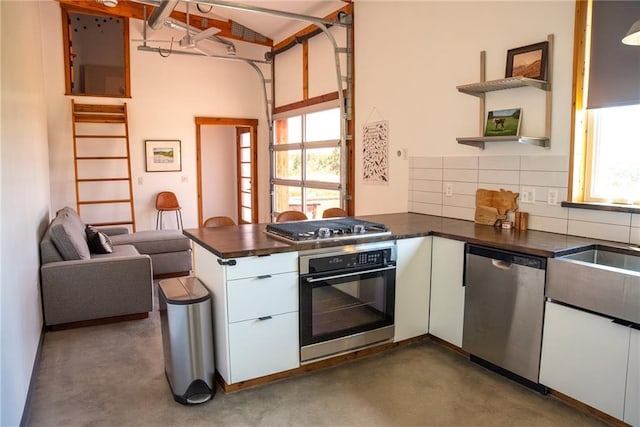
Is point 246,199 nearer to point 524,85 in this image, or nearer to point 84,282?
point 84,282

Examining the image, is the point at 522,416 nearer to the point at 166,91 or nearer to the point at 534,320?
the point at 534,320

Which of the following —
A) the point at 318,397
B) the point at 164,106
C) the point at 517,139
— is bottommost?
the point at 318,397

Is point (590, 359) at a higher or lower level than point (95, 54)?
lower

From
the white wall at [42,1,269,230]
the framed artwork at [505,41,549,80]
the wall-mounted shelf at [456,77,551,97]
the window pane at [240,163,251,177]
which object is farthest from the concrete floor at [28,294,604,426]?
the window pane at [240,163,251,177]

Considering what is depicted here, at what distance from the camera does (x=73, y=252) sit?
12.2 ft

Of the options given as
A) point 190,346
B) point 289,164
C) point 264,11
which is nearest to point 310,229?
point 190,346

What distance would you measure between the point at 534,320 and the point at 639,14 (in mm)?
1816

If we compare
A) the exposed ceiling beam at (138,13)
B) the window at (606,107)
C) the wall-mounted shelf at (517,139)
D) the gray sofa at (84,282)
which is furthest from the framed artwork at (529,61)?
the exposed ceiling beam at (138,13)

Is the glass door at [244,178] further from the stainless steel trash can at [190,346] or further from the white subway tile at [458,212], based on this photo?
the stainless steel trash can at [190,346]

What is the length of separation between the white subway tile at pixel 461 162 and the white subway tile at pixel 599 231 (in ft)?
2.87

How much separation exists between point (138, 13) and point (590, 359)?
6704 millimetres

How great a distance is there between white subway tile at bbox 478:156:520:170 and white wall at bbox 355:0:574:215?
0.05 m

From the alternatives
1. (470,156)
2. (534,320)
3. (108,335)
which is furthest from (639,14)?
(108,335)

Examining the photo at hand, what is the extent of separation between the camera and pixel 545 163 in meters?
3.02
